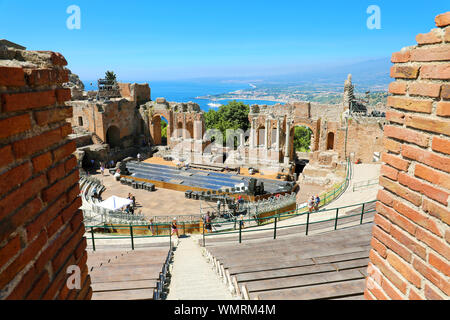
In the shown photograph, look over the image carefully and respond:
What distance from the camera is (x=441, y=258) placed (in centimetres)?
246

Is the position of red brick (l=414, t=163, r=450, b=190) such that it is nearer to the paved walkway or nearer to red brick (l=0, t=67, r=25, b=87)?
red brick (l=0, t=67, r=25, b=87)

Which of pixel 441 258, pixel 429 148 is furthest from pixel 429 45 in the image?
pixel 441 258

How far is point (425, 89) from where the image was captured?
2535mm

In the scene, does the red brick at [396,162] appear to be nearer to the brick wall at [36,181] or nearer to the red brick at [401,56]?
the red brick at [401,56]

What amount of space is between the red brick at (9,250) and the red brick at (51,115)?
2.89ft

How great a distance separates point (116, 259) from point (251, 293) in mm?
4399

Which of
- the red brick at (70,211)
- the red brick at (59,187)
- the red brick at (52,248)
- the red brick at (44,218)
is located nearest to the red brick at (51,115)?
the red brick at (59,187)

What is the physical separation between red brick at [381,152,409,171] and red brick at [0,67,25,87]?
311 centimetres

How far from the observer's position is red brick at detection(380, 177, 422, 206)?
2665 mm

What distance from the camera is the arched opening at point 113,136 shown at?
35.7m

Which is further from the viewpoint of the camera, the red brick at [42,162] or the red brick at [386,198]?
the red brick at [386,198]

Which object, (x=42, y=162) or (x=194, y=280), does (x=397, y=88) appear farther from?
(x=194, y=280)

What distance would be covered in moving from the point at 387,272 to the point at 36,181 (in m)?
3.39

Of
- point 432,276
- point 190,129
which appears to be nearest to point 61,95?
point 432,276
